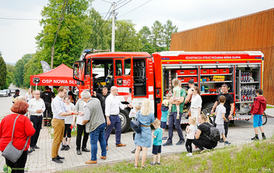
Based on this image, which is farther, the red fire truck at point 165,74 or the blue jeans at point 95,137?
the red fire truck at point 165,74

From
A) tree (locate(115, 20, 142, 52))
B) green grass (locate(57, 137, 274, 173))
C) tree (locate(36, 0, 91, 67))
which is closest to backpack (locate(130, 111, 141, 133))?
green grass (locate(57, 137, 274, 173))

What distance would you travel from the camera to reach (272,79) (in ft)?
62.7

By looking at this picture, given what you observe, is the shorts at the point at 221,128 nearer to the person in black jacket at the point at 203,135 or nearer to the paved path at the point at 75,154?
the paved path at the point at 75,154

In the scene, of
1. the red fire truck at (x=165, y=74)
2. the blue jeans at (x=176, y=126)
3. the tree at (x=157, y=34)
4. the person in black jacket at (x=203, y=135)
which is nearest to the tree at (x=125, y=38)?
the tree at (x=157, y=34)

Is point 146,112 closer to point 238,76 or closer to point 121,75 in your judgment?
point 121,75

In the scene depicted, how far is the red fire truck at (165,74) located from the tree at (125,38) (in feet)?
142

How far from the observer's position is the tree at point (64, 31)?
2528 centimetres

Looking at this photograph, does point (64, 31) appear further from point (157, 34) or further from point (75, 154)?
point (157, 34)

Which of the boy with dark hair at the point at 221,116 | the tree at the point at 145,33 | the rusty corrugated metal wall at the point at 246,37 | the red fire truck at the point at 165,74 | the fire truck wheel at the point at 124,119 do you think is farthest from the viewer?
the tree at the point at 145,33

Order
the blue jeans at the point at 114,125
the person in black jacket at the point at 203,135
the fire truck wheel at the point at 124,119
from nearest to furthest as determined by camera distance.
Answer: the person in black jacket at the point at 203,135
the blue jeans at the point at 114,125
the fire truck wheel at the point at 124,119

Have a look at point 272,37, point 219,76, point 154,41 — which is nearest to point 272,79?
point 272,37

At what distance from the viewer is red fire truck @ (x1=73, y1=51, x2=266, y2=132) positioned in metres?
9.12

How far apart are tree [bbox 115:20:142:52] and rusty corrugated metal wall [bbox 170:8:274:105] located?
79.8 feet

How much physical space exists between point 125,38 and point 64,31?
2880 centimetres
